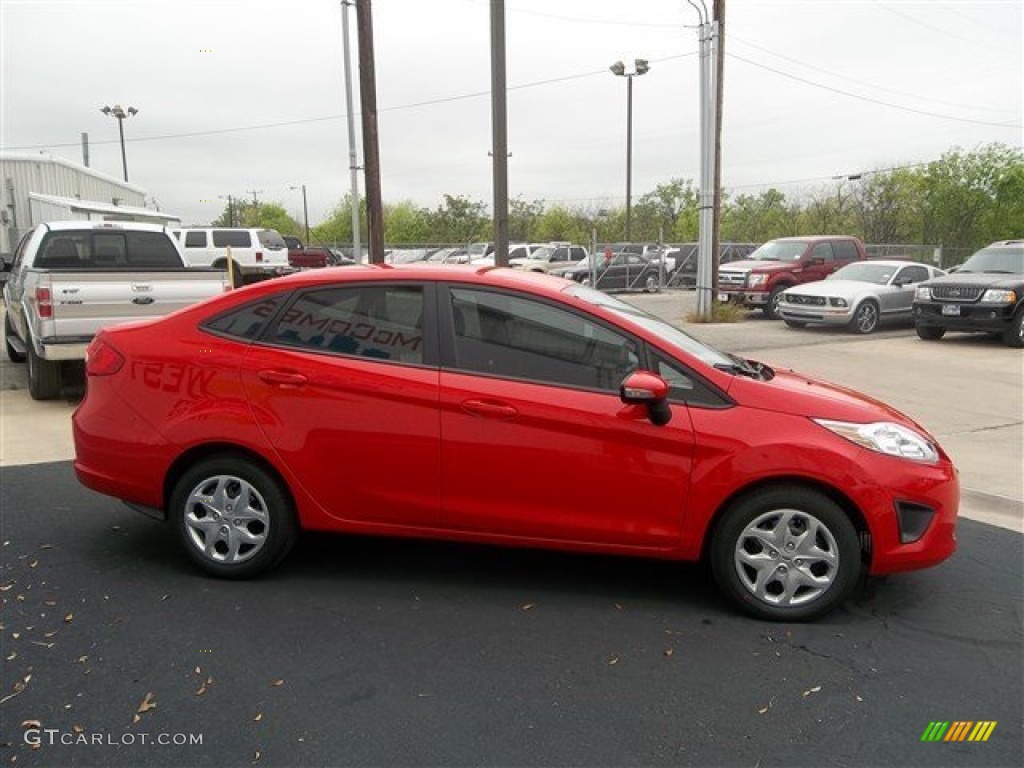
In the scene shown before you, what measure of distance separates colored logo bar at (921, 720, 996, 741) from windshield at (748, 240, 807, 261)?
17.1 meters

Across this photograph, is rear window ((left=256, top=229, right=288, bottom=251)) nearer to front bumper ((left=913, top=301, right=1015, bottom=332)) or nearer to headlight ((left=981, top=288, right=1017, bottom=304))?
front bumper ((left=913, top=301, right=1015, bottom=332))

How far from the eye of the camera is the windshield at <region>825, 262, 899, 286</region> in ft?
53.0

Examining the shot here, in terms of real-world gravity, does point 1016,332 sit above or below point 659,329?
below

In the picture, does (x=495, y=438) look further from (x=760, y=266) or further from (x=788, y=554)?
(x=760, y=266)

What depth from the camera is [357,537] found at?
183 inches

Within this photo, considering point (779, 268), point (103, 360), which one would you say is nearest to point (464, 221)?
point (779, 268)

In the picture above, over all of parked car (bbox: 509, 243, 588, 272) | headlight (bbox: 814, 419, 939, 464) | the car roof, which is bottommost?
headlight (bbox: 814, 419, 939, 464)

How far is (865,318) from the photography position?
15.5m

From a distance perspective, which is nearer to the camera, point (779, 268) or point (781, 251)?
point (779, 268)

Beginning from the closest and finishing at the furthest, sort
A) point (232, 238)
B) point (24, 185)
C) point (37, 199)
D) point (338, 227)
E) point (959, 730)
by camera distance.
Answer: point (959, 730)
point (37, 199)
point (24, 185)
point (232, 238)
point (338, 227)

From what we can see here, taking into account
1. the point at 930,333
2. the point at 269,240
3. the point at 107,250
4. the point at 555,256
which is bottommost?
the point at 930,333

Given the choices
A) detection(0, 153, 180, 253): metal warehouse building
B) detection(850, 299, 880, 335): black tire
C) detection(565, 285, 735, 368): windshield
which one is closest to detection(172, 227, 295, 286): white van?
detection(0, 153, 180, 253): metal warehouse building

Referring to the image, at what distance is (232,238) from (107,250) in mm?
15405

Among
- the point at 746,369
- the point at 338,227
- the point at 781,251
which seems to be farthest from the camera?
the point at 338,227
